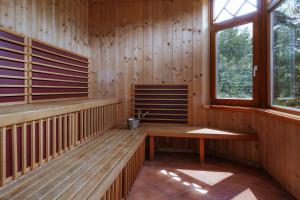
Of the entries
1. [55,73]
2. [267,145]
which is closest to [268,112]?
[267,145]

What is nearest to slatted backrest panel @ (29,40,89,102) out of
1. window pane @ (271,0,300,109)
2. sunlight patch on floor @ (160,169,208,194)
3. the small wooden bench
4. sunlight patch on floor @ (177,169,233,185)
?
the small wooden bench

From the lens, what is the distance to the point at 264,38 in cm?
257

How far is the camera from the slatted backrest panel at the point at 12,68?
1790 millimetres

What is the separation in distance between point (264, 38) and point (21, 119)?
264cm

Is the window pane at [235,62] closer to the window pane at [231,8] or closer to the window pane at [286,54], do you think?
the window pane at [231,8]

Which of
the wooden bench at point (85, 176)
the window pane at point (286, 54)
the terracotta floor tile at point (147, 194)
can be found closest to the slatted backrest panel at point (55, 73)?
the wooden bench at point (85, 176)

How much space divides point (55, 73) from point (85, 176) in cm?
151

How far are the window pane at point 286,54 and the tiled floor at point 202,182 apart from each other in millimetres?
860

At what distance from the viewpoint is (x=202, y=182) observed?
229cm

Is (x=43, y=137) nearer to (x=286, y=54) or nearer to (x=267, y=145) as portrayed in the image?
(x=267, y=145)

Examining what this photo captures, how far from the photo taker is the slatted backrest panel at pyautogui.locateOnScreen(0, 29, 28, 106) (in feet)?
5.87

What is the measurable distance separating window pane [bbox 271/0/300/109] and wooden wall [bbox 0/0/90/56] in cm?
251

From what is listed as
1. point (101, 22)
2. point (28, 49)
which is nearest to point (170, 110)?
point (101, 22)

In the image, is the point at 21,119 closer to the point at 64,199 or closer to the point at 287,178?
the point at 64,199
